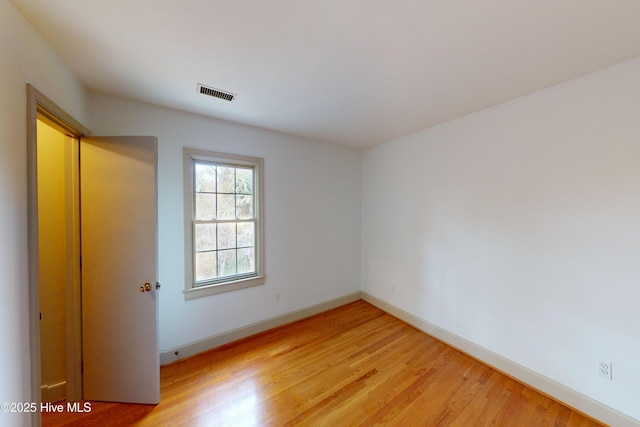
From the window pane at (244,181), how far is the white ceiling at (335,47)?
32.2 inches

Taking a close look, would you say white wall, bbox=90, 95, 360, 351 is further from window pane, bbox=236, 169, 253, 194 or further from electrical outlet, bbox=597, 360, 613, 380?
electrical outlet, bbox=597, 360, 613, 380

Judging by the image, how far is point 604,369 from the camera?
1682mm

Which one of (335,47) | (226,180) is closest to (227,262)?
(226,180)

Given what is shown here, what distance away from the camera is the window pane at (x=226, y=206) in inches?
106

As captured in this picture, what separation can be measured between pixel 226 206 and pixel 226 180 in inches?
12.4

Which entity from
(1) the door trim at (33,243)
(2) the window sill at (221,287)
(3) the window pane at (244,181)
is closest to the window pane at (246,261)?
(2) the window sill at (221,287)

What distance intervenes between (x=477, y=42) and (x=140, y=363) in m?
3.36

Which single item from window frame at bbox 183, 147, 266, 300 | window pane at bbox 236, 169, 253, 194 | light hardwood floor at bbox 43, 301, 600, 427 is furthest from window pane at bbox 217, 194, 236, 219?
light hardwood floor at bbox 43, 301, 600, 427

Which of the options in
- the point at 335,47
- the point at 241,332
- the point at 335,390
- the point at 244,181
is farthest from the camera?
the point at 244,181

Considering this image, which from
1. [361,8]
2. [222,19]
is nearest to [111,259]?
[222,19]

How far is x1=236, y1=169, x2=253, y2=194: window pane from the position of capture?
2811 millimetres

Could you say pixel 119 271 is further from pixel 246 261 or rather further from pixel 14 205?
pixel 246 261

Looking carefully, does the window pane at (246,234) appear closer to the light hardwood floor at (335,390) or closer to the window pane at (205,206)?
the window pane at (205,206)

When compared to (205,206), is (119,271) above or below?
below
